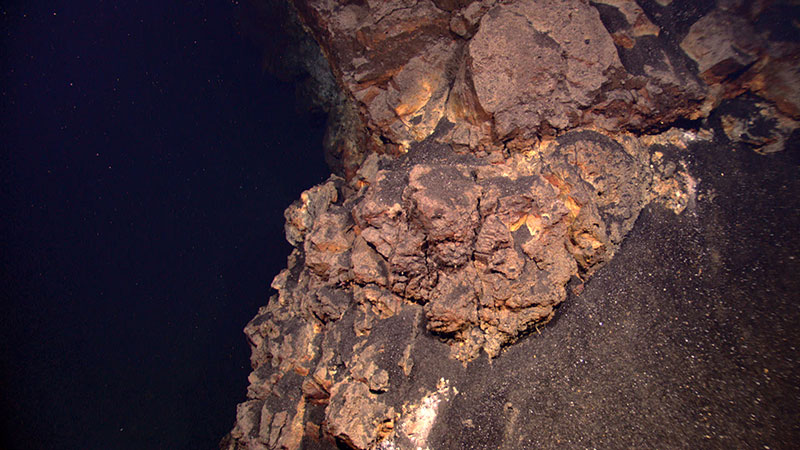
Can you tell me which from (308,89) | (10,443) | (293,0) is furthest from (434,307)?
(10,443)

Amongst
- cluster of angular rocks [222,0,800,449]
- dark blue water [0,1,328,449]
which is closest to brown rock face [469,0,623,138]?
cluster of angular rocks [222,0,800,449]

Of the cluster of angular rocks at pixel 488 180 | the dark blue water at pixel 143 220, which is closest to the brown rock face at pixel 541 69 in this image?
the cluster of angular rocks at pixel 488 180

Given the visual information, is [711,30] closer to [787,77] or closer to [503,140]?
[787,77]

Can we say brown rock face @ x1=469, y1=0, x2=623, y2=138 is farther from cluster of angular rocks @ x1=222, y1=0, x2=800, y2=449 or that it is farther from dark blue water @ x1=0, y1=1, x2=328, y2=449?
dark blue water @ x1=0, y1=1, x2=328, y2=449

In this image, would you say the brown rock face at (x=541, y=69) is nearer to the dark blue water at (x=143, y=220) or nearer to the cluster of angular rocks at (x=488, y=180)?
the cluster of angular rocks at (x=488, y=180)

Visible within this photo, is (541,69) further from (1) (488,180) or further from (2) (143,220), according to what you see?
(2) (143,220)

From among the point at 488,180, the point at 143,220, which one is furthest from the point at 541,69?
the point at 143,220
